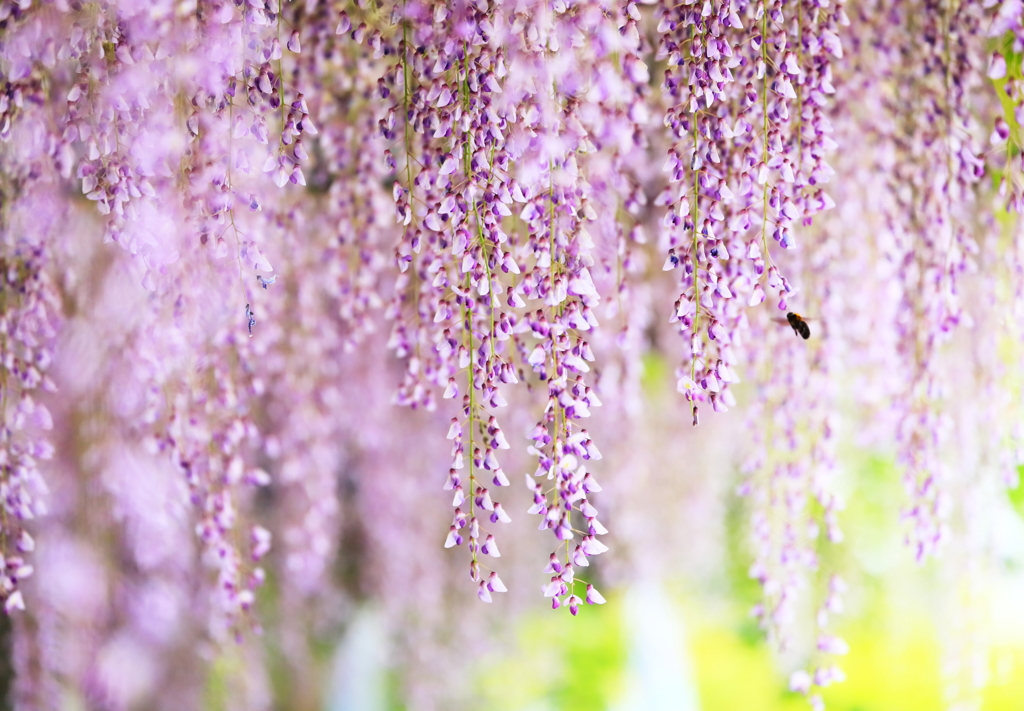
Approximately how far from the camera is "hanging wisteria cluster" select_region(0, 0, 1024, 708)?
0.98 meters

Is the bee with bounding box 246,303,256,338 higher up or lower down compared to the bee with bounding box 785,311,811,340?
higher up

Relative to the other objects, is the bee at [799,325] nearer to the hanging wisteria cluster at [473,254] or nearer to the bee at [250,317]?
the hanging wisteria cluster at [473,254]

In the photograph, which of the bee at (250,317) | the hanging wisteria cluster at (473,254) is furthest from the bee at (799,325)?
the bee at (250,317)

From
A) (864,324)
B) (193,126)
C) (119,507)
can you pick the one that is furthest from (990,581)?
(119,507)

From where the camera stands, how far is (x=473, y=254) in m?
0.99

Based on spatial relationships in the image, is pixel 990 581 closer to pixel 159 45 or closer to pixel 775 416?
pixel 775 416

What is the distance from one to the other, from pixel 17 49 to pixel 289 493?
64.2 inches

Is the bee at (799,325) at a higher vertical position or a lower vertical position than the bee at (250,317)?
lower

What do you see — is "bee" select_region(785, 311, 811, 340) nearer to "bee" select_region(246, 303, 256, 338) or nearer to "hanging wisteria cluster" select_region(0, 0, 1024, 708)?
"hanging wisteria cluster" select_region(0, 0, 1024, 708)

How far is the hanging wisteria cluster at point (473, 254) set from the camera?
3.22 ft

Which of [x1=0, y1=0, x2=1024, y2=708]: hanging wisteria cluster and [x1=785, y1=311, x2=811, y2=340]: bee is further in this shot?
[x1=785, y1=311, x2=811, y2=340]: bee

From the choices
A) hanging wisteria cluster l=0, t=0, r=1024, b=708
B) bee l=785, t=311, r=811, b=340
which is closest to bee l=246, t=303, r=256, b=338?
hanging wisteria cluster l=0, t=0, r=1024, b=708

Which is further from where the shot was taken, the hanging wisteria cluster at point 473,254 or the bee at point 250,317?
the bee at point 250,317

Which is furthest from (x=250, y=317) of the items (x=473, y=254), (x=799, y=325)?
(x=799, y=325)
